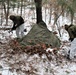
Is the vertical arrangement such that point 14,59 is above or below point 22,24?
below

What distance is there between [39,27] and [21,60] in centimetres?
200

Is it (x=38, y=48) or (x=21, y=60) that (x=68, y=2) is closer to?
(x=38, y=48)

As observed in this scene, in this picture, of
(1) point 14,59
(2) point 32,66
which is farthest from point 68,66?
(1) point 14,59

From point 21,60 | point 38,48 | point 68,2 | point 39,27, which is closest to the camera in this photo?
point 21,60

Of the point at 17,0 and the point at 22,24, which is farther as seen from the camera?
the point at 22,24

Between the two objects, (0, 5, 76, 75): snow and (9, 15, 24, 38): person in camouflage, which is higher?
(9, 15, 24, 38): person in camouflage

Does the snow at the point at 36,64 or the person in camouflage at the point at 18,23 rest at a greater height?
the person in camouflage at the point at 18,23

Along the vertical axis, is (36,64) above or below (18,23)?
below

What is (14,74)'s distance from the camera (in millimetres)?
5219

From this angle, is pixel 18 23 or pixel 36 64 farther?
pixel 18 23

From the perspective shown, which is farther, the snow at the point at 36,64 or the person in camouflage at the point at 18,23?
the person in camouflage at the point at 18,23

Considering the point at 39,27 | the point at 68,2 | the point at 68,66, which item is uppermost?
the point at 68,2

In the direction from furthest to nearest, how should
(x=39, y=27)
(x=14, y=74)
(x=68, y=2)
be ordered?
(x=68, y=2) → (x=39, y=27) → (x=14, y=74)

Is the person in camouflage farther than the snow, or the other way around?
the person in camouflage
